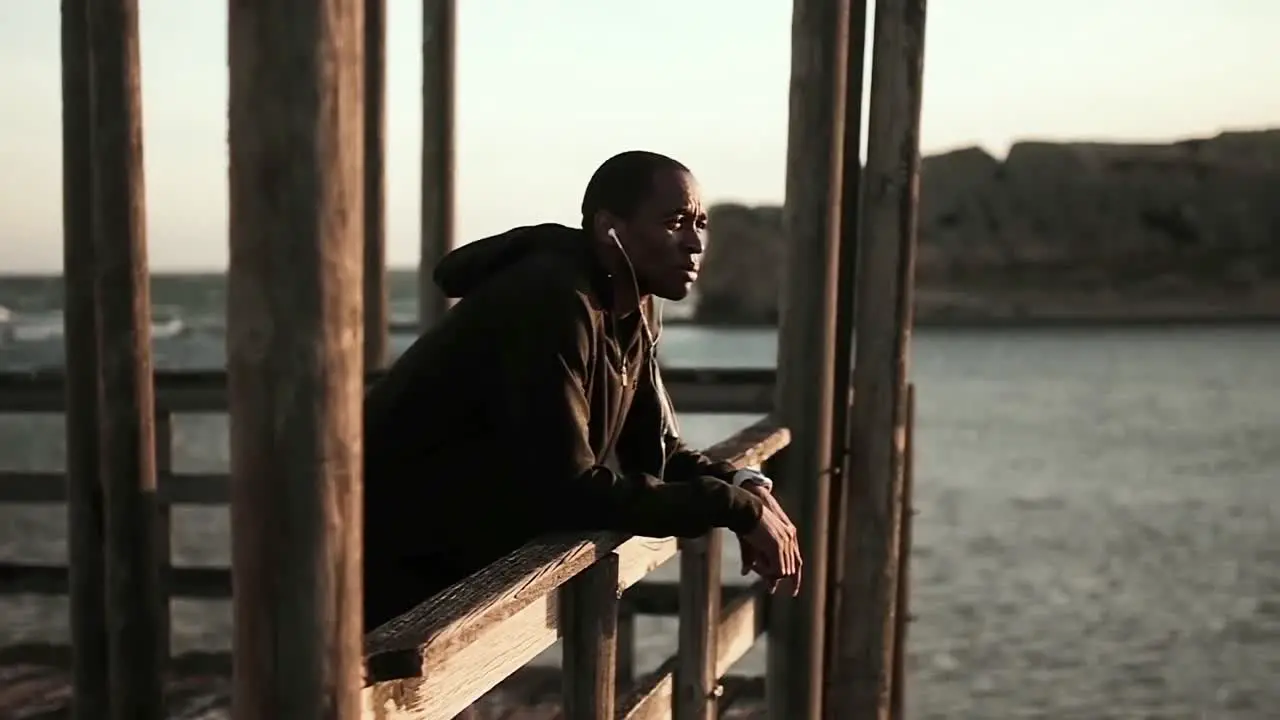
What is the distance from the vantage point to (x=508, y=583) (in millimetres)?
2338

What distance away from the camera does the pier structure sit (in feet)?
5.38

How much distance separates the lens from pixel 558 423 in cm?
254

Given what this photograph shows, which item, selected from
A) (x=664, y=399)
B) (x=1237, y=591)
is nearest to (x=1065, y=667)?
(x=1237, y=591)

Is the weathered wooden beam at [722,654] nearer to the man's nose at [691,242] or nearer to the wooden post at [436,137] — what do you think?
the man's nose at [691,242]

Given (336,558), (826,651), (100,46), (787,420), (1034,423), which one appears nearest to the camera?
(336,558)

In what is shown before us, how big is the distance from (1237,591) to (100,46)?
49.9 ft

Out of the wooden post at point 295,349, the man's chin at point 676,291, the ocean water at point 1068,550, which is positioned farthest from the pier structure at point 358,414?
the ocean water at point 1068,550

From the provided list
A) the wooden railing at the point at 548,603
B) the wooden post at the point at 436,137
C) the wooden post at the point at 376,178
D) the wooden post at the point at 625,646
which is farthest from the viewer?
the wooden post at the point at 436,137

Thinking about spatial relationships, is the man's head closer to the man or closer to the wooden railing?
the man

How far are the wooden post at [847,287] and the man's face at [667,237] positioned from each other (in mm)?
1848

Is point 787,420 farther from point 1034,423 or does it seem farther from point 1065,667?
point 1034,423

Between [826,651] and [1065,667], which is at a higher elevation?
[826,651]

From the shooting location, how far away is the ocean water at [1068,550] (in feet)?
41.8

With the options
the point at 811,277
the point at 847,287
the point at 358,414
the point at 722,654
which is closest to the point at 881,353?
the point at 847,287
